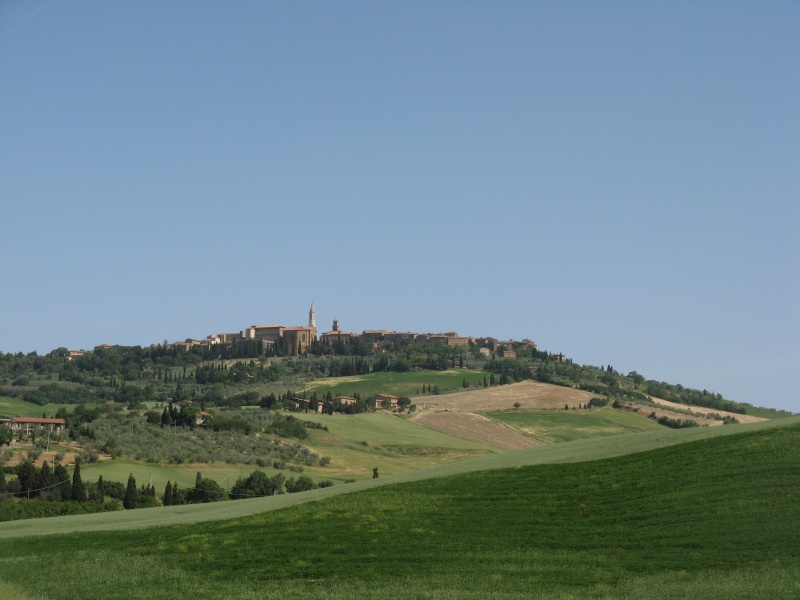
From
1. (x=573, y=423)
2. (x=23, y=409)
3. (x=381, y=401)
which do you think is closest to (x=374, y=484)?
(x=573, y=423)

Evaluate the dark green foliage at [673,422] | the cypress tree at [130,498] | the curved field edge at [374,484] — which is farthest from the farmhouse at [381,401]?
the curved field edge at [374,484]

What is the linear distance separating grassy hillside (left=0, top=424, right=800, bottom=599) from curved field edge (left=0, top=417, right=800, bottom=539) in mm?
2374

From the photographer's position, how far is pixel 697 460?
143 ft

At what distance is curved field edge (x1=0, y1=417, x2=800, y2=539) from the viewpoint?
48131mm

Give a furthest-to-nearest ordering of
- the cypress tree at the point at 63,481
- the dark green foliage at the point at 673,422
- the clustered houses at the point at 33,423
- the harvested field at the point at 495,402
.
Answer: the harvested field at the point at 495,402 < the dark green foliage at the point at 673,422 < the clustered houses at the point at 33,423 < the cypress tree at the point at 63,481

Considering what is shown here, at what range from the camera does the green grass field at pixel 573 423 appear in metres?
162

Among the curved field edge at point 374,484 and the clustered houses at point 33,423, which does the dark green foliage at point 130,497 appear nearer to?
the curved field edge at point 374,484

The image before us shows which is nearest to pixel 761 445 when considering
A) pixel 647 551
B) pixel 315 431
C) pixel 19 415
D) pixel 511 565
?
pixel 647 551

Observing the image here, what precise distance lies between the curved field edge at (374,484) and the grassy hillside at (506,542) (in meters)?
2.37

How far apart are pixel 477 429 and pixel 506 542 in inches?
5031

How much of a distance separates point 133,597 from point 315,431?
116212 millimetres

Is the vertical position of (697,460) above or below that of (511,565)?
above

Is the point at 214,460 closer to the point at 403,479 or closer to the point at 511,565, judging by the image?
the point at 403,479

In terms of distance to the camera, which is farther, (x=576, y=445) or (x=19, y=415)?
(x=19, y=415)
